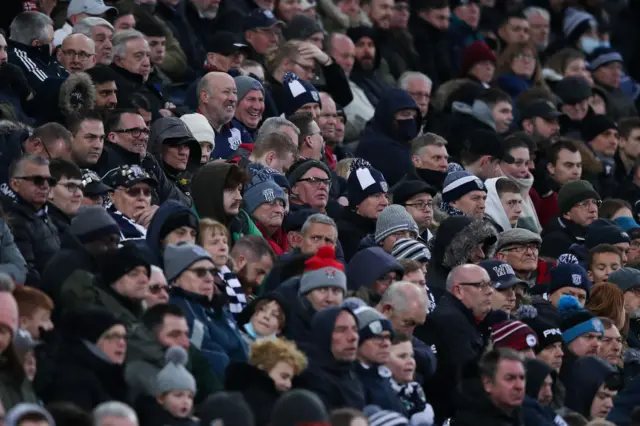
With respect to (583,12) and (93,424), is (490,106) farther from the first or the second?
(93,424)

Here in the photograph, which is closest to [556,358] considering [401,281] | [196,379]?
[401,281]

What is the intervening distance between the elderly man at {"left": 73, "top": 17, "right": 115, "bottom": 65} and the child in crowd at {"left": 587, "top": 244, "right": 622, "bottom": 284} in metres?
4.34

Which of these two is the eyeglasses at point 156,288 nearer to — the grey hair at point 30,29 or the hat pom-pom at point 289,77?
the grey hair at point 30,29

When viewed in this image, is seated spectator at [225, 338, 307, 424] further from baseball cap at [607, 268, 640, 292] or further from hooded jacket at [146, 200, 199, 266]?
baseball cap at [607, 268, 640, 292]

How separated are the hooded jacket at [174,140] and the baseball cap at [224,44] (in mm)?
2748

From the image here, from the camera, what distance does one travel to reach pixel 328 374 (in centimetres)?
1188

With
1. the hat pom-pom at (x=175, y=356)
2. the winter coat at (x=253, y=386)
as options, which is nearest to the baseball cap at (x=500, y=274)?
the winter coat at (x=253, y=386)

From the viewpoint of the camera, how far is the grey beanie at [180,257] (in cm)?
1199

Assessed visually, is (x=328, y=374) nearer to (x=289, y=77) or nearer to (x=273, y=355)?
(x=273, y=355)

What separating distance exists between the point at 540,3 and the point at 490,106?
236 inches

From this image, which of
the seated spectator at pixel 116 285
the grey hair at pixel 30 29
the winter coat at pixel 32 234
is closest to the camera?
the seated spectator at pixel 116 285

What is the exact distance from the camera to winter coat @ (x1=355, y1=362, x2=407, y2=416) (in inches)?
474

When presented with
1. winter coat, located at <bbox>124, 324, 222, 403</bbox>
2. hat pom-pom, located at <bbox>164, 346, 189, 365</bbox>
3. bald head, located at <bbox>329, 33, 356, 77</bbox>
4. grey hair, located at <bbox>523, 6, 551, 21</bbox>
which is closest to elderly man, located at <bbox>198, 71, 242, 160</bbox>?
bald head, located at <bbox>329, 33, 356, 77</bbox>

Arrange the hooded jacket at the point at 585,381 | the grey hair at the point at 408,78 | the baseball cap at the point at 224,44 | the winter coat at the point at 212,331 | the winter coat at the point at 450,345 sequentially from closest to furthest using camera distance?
the winter coat at the point at 212,331
the winter coat at the point at 450,345
the hooded jacket at the point at 585,381
the baseball cap at the point at 224,44
the grey hair at the point at 408,78
